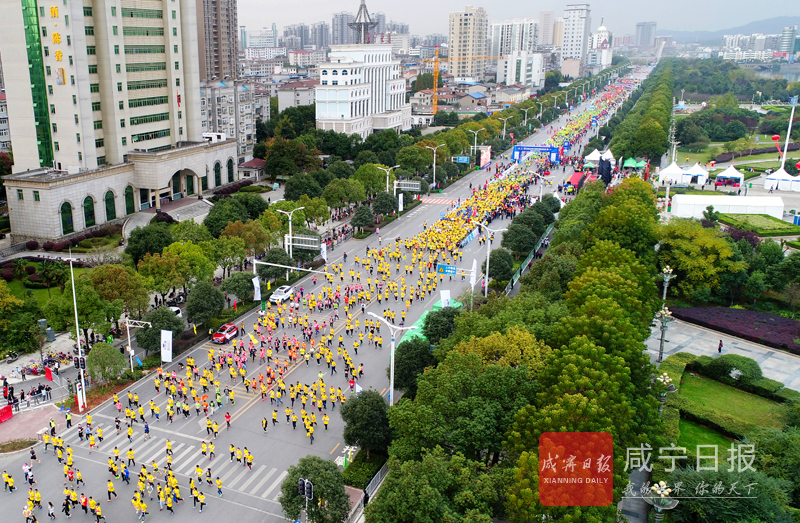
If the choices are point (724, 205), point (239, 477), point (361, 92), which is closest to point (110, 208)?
point (239, 477)

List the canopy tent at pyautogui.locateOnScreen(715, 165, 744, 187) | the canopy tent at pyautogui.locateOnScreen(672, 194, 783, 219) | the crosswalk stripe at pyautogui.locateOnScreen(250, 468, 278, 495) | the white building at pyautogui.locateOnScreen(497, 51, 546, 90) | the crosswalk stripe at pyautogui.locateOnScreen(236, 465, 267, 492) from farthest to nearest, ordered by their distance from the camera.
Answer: the white building at pyautogui.locateOnScreen(497, 51, 546, 90)
the canopy tent at pyautogui.locateOnScreen(715, 165, 744, 187)
the canopy tent at pyautogui.locateOnScreen(672, 194, 783, 219)
the crosswalk stripe at pyautogui.locateOnScreen(236, 465, 267, 492)
the crosswalk stripe at pyautogui.locateOnScreen(250, 468, 278, 495)

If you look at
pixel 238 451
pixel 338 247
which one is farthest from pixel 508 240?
pixel 238 451

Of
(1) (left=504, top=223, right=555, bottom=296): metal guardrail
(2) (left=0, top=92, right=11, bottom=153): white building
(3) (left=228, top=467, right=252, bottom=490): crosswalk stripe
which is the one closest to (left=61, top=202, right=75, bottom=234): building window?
(2) (left=0, top=92, right=11, bottom=153): white building

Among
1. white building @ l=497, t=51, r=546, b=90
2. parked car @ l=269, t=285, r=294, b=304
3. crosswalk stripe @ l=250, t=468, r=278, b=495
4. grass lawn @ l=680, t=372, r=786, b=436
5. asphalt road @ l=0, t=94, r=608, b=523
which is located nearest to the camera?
asphalt road @ l=0, t=94, r=608, b=523

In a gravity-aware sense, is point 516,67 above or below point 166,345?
above

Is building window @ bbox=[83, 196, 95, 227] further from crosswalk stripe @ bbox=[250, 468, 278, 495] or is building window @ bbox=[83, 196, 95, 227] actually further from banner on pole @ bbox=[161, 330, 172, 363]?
crosswalk stripe @ bbox=[250, 468, 278, 495]

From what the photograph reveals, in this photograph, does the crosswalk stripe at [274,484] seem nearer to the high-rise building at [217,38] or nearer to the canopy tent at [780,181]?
the canopy tent at [780,181]

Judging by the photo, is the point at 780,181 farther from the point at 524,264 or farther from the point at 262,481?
the point at 262,481

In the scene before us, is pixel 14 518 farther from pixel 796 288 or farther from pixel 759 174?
pixel 759 174
